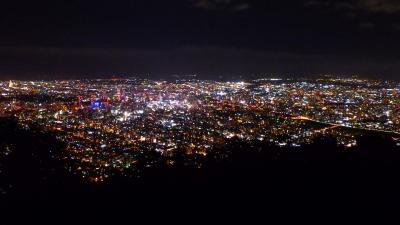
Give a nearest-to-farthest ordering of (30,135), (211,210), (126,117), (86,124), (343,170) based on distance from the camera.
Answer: (211,210) < (343,170) < (30,135) < (86,124) < (126,117)

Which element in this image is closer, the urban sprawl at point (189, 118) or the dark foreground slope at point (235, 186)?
the dark foreground slope at point (235, 186)

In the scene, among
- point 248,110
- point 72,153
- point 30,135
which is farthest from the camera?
point 248,110

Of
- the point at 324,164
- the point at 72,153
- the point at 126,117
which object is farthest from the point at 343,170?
the point at 126,117

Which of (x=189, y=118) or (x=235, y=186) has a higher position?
(x=235, y=186)

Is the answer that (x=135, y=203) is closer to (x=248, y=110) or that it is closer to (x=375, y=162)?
(x=375, y=162)

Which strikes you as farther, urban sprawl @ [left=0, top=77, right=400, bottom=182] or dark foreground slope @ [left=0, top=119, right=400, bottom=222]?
urban sprawl @ [left=0, top=77, right=400, bottom=182]

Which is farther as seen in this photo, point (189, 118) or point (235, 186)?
point (189, 118)

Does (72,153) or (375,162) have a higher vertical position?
(375,162)

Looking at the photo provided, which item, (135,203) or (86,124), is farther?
(86,124)
